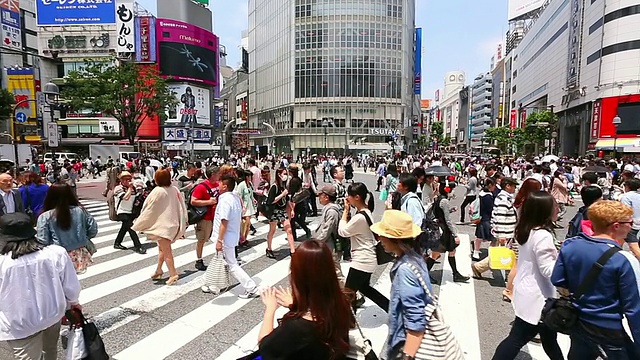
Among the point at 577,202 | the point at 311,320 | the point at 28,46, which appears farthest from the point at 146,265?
the point at 28,46

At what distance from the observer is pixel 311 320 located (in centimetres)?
196

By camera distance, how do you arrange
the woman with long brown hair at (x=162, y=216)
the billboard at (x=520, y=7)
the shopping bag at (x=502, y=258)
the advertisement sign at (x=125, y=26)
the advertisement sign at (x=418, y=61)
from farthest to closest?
the billboard at (x=520, y=7) < the advertisement sign at (x=418, y=61) < the advertisement sign at (x=125, y=26) < the woman with long brown hair at (x=162, y=216) < the shopping bag at (x=502, y=258)

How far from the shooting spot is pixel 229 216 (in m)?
5.48

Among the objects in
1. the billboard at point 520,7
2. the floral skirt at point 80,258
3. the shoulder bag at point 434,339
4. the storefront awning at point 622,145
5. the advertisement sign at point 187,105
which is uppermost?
the billboard at point 520,7

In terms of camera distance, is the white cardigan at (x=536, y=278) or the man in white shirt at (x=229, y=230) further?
the man in white shirt at (x=229, y=230)

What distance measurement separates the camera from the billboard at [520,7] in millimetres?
94625

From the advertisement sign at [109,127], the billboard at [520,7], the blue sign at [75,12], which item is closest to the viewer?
the blue sign at [75,12]

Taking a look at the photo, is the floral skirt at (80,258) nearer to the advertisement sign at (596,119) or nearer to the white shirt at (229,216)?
the white shirt at (229,216)

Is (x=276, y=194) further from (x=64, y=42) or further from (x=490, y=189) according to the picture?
(x=64, y=42)

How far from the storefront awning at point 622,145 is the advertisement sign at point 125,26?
59.7 m

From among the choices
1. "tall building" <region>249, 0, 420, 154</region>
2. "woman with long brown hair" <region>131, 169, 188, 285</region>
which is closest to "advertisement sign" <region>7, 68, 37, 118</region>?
"tall building" <region>249, 0, 420, 154</region>

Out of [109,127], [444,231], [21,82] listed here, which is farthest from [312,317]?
[109,127]

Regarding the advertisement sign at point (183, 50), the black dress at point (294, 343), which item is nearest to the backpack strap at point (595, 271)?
the black dress at point (294, 343)

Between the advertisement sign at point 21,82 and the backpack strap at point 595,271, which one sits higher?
the advertisement sign at point 21,82
